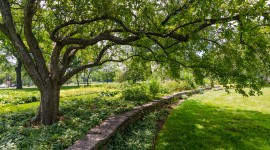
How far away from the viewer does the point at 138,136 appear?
5.55 m

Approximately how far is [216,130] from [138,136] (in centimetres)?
246

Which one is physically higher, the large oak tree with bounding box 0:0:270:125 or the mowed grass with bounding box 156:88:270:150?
the large oak tree with bounding box 0:0:270:125

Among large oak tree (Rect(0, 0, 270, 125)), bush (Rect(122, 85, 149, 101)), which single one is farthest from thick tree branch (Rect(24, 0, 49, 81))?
bush (Rect(122, 85, 149, 101))

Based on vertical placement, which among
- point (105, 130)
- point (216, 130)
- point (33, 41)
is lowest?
point (216, 130)

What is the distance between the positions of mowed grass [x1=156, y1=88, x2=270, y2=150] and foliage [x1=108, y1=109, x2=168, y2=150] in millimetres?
288

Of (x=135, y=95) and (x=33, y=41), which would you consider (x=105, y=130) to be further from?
(x=135, y=95)

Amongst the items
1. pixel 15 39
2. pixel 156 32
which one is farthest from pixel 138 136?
pixel 15 39

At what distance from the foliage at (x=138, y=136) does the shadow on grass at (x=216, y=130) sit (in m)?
0.30

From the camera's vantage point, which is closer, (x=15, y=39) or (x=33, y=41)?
(x=15, y=39)

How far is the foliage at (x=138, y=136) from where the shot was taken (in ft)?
15.7

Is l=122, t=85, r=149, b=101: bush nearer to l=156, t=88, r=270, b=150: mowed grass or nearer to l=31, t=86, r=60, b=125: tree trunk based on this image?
l=156, t=88, r=270, b=150: mowed grass

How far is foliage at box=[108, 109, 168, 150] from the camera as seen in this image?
4.77 metres

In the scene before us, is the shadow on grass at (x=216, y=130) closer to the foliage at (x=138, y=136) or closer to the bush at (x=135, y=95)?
the foliage at (x=138, y=136)

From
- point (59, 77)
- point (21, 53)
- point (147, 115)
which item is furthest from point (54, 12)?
point (147, 115)
